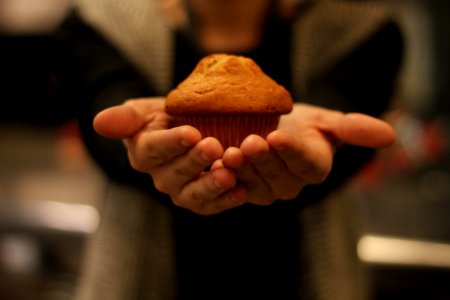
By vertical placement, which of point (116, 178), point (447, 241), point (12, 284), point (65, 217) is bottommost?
point (12, 284)

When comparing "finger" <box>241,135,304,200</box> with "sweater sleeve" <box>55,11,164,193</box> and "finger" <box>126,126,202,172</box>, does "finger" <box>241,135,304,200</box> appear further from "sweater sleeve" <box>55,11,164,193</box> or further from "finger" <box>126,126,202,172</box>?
"sweater sleeve" <box>55,11,164,193</box>

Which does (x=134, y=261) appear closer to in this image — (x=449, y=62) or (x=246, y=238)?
(x=246, y=238)

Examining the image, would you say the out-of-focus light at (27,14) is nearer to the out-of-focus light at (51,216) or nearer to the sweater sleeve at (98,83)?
the out-of-focus light at (51,216)

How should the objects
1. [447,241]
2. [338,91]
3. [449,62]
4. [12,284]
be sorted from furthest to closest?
1. [449,62]
2. [12,284]
3. [447,241]
4. [338,91]

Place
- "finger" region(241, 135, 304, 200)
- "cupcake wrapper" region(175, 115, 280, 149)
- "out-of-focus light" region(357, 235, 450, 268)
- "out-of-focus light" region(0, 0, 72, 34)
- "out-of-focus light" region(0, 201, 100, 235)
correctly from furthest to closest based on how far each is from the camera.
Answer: "out-of-focus light" region(0, 0, 72, 34)
"out-of-focus light" region(0, 201, 100, 235)
"out-of-focus light" region(357, 235, 450, 268)
"cupcake wrapper" region(175, 115, 280, 149)
"finger" region(241, 135, 304, 200)

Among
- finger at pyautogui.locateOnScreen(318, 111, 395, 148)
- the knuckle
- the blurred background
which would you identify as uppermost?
finger at pyautogui.locateOnScreen(318, 111, 395, 148)

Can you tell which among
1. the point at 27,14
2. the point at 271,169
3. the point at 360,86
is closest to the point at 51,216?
the point at 360,86

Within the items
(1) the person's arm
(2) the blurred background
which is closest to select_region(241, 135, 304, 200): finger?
(1) the person's arm

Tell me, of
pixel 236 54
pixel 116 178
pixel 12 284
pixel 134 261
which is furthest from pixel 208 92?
pixel 12 284
